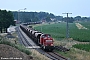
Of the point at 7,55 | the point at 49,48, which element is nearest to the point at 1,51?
the point at 7,55

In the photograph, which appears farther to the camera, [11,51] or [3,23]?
[3,23]

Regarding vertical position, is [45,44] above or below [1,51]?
below

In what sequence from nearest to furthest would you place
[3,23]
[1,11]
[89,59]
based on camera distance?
[89,59], [3,23], [1,11]

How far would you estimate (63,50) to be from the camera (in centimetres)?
3797

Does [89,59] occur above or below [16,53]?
below

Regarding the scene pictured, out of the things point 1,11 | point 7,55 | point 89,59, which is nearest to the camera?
point 7,55

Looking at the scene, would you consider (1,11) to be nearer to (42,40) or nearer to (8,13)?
(8,13)

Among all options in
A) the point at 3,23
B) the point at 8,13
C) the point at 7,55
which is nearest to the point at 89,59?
the point at 7,55

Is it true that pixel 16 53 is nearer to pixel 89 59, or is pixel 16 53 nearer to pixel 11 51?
pixel 11 51

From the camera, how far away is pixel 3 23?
85688 millimetres

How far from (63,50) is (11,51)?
1709 centimetres

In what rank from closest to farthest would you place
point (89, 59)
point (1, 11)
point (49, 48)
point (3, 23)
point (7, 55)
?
point (7, 55) < point (89, 59) < point (49, 48) < point (3, 23) < point (1, 11)

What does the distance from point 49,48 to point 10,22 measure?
55.0 metres

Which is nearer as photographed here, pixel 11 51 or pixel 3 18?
pixel 11 51
